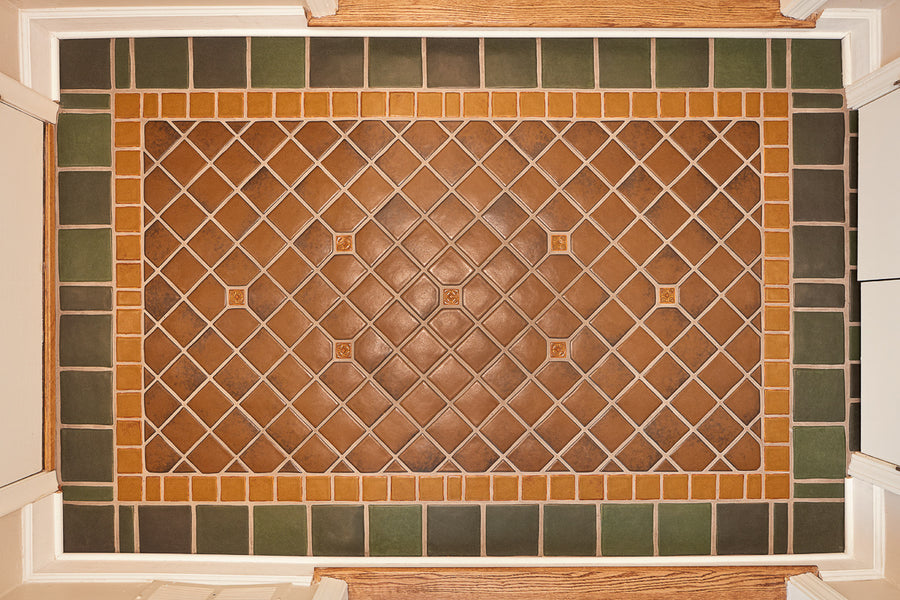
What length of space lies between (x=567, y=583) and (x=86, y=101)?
8.07 feet

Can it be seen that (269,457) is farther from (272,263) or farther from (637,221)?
(637,221)

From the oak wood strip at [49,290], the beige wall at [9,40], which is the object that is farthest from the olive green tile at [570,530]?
the beige wall at [9,40]

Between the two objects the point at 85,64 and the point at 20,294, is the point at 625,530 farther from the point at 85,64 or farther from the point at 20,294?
the point at 85,64

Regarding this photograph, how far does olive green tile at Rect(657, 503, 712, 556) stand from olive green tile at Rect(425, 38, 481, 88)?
1.72 m

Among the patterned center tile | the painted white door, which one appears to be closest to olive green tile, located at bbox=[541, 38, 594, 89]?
the patterned center tile

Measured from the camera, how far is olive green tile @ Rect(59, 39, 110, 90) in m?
1.76

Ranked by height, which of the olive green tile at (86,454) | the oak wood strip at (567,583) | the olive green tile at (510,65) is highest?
the olive green tile at (510,65)

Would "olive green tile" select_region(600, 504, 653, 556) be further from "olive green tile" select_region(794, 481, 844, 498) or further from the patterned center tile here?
"olive green tile" select_region(794, 481, 844, 498)

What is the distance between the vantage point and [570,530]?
1765mm

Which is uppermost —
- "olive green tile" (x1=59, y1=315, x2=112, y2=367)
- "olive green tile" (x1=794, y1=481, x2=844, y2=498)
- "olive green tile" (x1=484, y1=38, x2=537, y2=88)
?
"olive green tile" (x1=484, y1=38, x2=537, y2=88)

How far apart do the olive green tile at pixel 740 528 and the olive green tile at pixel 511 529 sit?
2.20 feet

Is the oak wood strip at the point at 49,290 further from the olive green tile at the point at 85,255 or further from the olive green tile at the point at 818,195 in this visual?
the olive green tile at the point at 818,195

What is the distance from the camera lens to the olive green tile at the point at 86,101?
1.76m

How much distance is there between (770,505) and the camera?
1771mm
